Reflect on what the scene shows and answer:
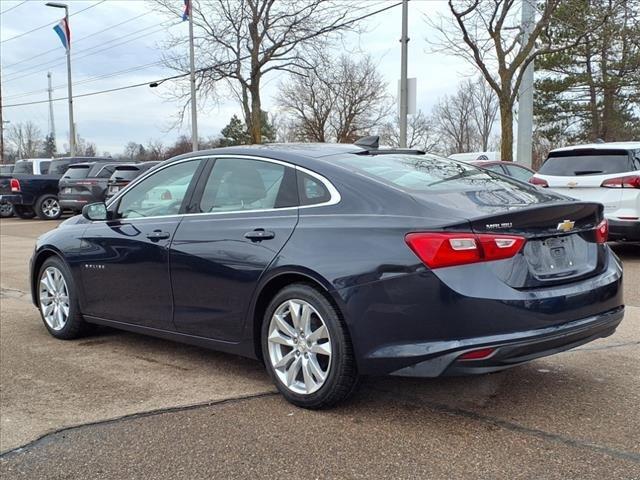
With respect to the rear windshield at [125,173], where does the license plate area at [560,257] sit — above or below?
below

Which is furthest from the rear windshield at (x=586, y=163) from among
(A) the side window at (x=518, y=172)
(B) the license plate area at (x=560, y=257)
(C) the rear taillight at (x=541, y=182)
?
(B) the license plate area at (x=560, y=257)

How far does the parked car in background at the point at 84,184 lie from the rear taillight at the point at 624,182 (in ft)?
43.1

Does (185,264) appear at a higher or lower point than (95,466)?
higher

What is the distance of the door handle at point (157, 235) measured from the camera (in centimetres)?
447

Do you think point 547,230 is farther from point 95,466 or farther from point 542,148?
point 542,148

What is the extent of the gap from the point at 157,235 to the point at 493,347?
2.47m

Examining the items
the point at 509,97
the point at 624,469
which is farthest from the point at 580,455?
the point at 509,97

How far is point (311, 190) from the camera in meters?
3.87

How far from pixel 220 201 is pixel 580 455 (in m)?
2.61

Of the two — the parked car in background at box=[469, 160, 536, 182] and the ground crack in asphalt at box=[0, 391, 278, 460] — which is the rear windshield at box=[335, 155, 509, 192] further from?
the parked car in background at box=[469, 160, 536, 182]

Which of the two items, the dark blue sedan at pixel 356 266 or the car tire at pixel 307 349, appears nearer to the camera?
the dark blue sedan at pixel 356 266

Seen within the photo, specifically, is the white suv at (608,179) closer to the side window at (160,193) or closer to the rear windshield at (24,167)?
the side window at (160,193)

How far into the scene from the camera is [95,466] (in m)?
3.12

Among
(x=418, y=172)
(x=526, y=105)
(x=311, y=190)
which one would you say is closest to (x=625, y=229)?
(x=418, y=172)
